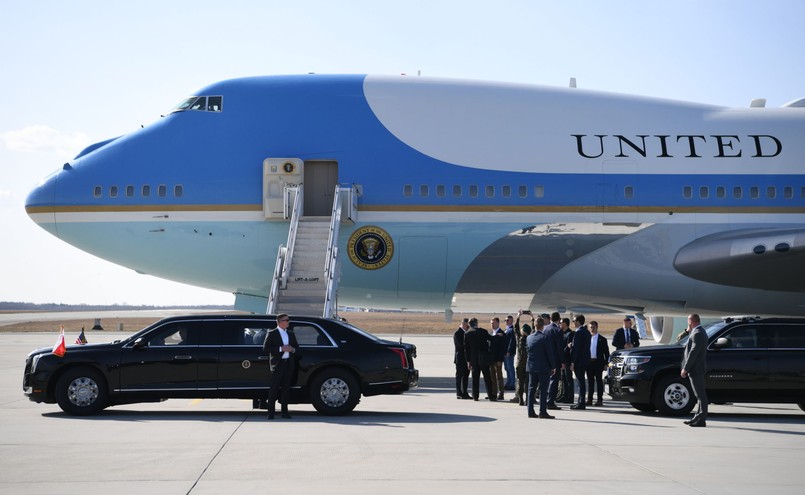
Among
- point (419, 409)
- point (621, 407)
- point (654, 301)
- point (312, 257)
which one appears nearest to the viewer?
point (419, 409)

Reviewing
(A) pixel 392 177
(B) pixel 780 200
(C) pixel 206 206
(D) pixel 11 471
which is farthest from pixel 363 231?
(D) pixel 11 471

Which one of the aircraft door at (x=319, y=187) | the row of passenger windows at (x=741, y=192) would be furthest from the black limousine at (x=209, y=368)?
the row of passenger windows at (x=741, y=192)

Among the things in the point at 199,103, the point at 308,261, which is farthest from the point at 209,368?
the point at 199,103

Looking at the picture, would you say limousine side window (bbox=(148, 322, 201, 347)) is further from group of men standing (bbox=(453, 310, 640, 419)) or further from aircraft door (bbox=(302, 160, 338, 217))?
aircraft door (bbox=(302, 160, 338, 217))

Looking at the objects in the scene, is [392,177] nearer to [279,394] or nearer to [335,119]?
[335,119]

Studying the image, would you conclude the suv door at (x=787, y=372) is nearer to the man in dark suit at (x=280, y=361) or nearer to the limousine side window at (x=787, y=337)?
the limousine side window at (x=787, y=337)

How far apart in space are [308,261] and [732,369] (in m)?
8.85

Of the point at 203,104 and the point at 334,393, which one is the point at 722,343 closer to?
the point at 334,393

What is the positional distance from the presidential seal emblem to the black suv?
6.74 metres

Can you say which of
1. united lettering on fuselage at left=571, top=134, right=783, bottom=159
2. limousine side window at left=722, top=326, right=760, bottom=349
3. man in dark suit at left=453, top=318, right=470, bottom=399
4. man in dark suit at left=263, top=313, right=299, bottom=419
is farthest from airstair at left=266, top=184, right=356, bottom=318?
limousine side window at left=722, top=326, right=760, bottom=349

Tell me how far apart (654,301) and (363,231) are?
22.6 ft

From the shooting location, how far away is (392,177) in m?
21.3

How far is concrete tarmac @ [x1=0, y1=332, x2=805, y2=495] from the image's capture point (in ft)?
28.9

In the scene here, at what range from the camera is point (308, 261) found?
20500mm
